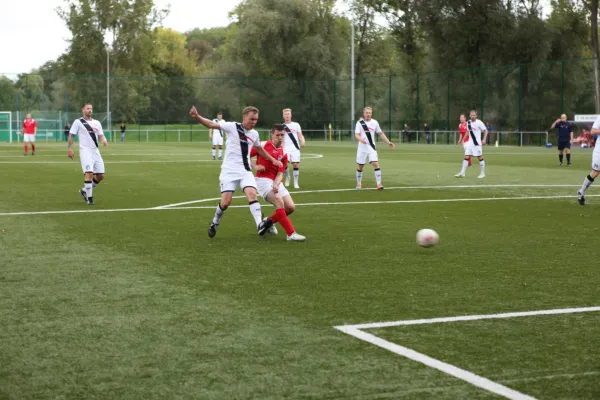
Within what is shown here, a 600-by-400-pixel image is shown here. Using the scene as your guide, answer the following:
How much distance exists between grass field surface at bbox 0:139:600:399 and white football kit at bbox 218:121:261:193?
2.49 feet

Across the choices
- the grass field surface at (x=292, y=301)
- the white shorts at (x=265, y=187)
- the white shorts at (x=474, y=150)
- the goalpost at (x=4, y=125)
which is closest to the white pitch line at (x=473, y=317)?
the grass field surface at (x=292, y=301)

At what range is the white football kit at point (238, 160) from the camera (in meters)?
11.2

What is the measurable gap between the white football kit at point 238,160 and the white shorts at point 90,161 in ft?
18.8

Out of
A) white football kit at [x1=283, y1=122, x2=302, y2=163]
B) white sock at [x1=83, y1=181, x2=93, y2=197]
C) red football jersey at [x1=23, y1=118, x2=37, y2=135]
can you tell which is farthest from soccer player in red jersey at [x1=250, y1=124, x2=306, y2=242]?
red football jersey at [x1=23, y1=118, x2=37, y2=135]

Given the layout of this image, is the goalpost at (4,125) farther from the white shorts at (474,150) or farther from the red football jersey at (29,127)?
the white shorts at (474,150)

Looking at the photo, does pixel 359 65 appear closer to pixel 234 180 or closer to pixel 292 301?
pixel 234 180

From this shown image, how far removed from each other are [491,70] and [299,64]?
25281mm

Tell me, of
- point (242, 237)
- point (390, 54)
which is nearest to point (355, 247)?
point (242, 237)

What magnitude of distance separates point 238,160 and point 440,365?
6465 mm

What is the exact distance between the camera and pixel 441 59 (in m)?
65.2

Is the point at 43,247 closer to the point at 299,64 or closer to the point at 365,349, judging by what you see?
the point at 365,349

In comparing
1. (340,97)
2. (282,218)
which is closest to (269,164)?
(282,218)

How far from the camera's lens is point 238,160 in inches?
443

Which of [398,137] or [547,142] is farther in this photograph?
[398,137]
